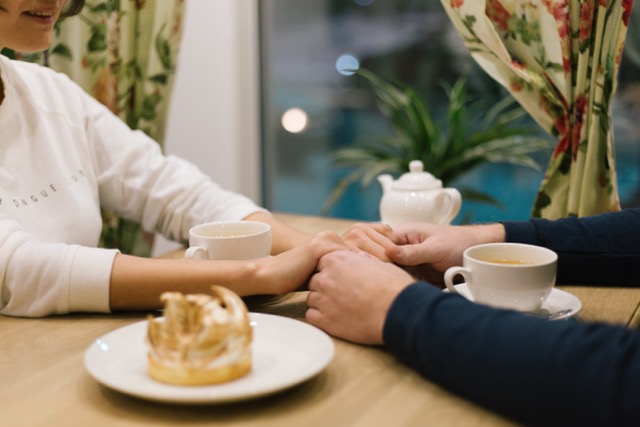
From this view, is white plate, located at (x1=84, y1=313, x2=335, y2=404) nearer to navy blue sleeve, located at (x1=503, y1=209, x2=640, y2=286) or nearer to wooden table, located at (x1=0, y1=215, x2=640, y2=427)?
wooden table, located at (x1=0, y1=215, x2=640, y2=427)

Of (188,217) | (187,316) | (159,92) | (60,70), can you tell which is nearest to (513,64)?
(188,217)

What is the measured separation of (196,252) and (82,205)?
0.36 m

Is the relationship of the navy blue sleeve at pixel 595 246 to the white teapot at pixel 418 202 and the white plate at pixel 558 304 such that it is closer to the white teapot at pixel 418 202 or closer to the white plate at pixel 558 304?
the white plate at pixel 558 304

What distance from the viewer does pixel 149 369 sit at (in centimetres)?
82

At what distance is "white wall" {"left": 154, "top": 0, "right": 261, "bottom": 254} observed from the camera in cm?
278

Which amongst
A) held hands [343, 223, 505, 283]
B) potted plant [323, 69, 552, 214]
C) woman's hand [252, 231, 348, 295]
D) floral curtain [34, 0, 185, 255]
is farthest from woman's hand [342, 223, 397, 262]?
potted plant [323, 69, 552, 214]

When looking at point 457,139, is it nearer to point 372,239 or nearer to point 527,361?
point 372,239

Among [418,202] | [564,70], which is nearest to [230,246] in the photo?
[418,202]

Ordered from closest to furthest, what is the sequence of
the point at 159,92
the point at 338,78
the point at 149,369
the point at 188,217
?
the point at 149,369
the point at 188,217
the point at 159,92
the point at 338,78

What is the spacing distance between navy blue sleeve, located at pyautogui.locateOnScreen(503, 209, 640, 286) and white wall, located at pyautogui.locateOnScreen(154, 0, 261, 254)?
1.76 meters

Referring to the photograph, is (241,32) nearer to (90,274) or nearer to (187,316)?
(90,274)

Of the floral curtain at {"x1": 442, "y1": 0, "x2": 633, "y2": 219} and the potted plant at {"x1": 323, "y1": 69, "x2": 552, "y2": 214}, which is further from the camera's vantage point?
the potted plant at {"x1": 323, "y1": 69, "x2": 552, "y2": 214}

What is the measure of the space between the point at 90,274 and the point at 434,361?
21.4 inches

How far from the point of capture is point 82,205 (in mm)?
1421
